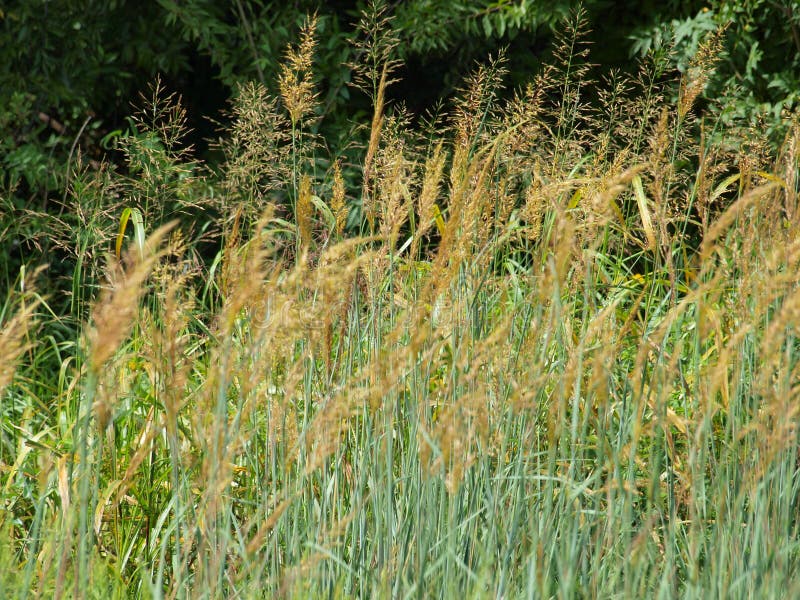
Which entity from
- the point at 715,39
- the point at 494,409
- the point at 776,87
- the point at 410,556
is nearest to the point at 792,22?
the point at 776,87

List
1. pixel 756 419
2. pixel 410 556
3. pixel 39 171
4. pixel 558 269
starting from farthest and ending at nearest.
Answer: pixel 39 171
pixel 410 556
pixel 756 419
pixel 558 269

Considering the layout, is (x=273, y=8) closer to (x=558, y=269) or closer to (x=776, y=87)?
(x=776, y=87)

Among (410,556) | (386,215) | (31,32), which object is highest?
(31,32)

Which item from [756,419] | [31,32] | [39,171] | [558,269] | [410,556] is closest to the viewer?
[558,269]

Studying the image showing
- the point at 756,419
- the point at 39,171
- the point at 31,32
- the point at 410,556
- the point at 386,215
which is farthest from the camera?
the point at 31,32

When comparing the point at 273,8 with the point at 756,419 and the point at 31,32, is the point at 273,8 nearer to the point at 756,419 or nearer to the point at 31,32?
the point at 31,32

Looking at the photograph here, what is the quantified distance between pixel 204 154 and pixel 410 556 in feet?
15.0

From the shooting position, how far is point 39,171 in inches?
209

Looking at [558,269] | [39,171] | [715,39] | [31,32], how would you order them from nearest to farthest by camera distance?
[558,269], [715,39], [39,171], [31,32]

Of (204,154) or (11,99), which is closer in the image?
(11,99)

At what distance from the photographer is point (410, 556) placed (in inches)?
74.6

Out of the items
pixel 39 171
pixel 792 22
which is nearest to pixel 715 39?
pixel 792 22

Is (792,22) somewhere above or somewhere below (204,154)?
above

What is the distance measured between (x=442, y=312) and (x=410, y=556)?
51 centimetres
